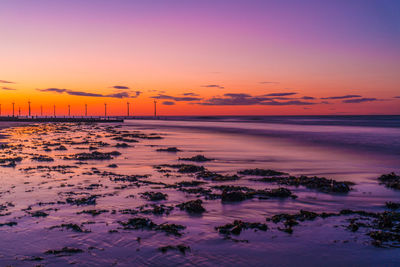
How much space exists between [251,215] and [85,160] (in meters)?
16.0

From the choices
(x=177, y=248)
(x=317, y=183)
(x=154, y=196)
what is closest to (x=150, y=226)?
(x=177, y=248)

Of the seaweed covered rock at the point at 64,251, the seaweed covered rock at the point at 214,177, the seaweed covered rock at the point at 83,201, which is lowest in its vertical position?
the seaweed covered rock at the point at 64,251

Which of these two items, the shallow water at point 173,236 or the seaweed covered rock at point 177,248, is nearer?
the shallow water at point 173,236

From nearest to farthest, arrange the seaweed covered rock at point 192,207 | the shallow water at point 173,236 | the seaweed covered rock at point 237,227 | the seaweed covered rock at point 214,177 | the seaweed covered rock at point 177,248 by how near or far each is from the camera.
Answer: the shallow water at point 173,236 → the seaweed covered rock at point 177,248 → the seaweed covered rock at point 237,227 → the seaweed covered rock at point 192,207 → the seaweed covered rock at point 214,177

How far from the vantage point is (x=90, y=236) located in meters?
8.22

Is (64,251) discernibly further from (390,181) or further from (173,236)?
(390,181)

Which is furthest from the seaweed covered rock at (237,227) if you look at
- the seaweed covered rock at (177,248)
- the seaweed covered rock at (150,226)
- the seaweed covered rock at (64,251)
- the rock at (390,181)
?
the rock at (390,181)

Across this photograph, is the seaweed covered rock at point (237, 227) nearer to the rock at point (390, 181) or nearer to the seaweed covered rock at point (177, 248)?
the seaweed covered rock at point (177, 248)

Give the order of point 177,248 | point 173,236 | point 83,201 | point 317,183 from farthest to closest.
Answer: point 317,183
point 83,201
point 173,236
point 177,248

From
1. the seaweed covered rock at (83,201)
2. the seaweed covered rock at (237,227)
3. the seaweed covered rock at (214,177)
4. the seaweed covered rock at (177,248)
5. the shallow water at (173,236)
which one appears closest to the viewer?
the shallow water at (173,236)

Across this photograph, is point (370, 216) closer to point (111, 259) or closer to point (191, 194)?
point (191, 194)

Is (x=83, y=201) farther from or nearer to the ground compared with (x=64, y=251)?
farther from the ground

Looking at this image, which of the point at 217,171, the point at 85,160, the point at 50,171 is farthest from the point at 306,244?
the point at 85,160

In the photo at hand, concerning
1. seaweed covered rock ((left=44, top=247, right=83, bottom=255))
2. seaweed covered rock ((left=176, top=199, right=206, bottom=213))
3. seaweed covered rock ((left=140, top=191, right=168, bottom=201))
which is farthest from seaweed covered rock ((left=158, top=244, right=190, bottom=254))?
seaweed covered rock ((left=140, top=191, right=168, bottom=201))
